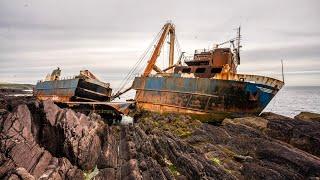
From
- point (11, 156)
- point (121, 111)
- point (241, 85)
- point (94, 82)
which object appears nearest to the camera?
point (11, 156)

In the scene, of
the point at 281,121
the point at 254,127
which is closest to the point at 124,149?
the point at 254,127

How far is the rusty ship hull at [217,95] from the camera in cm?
2639

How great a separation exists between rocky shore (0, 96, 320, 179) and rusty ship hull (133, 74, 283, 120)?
21.4 feet

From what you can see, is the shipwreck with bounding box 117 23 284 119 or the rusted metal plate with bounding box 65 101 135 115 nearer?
the shipwreck with bounding box 117 23 284 119

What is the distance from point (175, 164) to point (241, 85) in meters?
14.2

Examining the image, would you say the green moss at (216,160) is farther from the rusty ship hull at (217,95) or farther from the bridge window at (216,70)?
the bridge window at (216,70)

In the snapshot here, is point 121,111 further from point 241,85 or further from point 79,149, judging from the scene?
point 79,149

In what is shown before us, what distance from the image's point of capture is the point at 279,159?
48.4 ft

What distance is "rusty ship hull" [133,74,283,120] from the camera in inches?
1039

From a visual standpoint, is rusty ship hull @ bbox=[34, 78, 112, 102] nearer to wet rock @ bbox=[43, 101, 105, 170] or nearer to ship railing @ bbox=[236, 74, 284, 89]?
wet rock @ bbox=[43, 101, 105, 170]

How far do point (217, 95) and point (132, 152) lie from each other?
13.5 metres

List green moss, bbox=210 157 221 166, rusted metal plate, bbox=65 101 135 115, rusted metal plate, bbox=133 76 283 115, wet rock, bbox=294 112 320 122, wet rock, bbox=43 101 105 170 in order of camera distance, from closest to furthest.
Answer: wet rock, bbox=43 101 105 170 < green moss, bbox=210 157 221 166 < wet rock, bbox=294 112 320 122 < rusted metal plate, bbox=133 76 283 115 < rusted metal plate, bbox=65 101 135 115

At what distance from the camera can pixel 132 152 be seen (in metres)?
15.5

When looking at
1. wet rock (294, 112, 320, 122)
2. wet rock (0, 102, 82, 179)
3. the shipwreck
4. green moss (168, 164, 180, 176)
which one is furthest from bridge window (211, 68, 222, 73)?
wet rock (0, 102, 82, 179)
